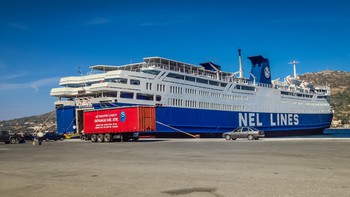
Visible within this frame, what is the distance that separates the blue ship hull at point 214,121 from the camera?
148 ft

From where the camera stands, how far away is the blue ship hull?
45219 millimetres

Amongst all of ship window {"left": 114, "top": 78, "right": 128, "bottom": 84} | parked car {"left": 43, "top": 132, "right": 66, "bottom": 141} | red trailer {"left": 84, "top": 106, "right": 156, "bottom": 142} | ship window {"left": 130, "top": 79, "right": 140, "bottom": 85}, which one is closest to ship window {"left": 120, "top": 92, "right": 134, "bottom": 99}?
ship window {"left": 130, "top": 79, "right": 140, "bottom": 85}

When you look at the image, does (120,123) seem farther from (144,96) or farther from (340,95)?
(340,95)

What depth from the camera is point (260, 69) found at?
2689 inches

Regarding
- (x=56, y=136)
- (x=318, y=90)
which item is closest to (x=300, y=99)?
(x=318, y=90)

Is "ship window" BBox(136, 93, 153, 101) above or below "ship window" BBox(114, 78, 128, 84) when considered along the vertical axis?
below

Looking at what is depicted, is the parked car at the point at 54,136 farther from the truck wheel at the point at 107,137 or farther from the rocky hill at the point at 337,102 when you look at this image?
the rocky hill at the point at 337,102

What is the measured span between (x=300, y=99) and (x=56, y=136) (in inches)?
2104

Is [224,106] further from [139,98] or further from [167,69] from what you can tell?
[139,98]

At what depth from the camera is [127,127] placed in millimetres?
31703

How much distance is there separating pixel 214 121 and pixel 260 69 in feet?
70.0

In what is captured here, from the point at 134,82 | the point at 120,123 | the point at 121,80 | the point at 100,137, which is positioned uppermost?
the point at 121,80

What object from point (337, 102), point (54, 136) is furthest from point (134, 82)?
point (337, 102)

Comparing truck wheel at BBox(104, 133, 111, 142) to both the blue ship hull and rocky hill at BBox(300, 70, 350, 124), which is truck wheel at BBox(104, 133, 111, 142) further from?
rocky hill at BBox(300, 70, 350, 124)
